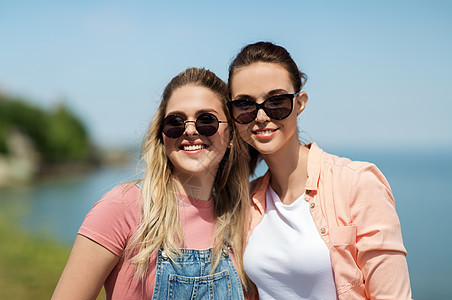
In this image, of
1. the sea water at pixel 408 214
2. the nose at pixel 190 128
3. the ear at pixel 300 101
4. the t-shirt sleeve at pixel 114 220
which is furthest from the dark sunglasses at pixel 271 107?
the t-shirt sleeve at pixel 114 220

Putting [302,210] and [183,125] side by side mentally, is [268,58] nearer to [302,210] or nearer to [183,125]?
[183,125]

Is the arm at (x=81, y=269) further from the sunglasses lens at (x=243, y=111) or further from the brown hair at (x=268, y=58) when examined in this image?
the brown hair at (x=268, y=58)

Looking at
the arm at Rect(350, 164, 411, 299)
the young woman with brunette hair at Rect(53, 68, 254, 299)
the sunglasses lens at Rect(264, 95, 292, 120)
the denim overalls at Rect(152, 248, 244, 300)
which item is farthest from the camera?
the sunglasses lens at Rect(264, 95, 292, 120)

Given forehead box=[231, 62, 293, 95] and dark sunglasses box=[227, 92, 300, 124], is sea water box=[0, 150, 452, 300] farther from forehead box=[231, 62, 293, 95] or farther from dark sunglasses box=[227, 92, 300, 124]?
forehead box=[231, 62, 293, 95]

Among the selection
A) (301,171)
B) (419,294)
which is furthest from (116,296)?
(419,294)

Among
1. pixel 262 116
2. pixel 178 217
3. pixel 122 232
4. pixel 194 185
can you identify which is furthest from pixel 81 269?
pixel 262 116

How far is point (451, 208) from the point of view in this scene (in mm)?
26922

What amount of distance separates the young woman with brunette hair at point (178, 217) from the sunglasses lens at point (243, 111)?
0.56ft

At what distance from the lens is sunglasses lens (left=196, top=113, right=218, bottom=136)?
9.89 ft

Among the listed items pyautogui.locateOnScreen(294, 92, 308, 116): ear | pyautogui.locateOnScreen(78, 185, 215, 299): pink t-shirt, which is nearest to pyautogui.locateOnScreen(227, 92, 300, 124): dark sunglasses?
pyautogui.locateOnScreen(294, 92, 308, 116): ear

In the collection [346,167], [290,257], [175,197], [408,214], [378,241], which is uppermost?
[346,167]

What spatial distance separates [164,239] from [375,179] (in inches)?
56.6

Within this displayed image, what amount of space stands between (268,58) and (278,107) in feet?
1.17

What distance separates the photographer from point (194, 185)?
3184 millimetres
